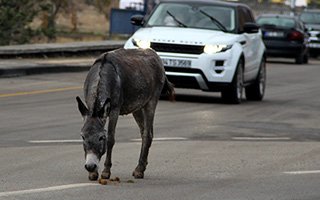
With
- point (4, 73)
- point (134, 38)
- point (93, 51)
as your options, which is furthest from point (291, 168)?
point (93, 51)

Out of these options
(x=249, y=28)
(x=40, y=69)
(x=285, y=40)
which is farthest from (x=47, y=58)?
(x=285, y=40)

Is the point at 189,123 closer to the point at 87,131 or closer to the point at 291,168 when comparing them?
the point at 291,168

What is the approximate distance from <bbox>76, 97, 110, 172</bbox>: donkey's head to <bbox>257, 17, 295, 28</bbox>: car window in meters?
31.1

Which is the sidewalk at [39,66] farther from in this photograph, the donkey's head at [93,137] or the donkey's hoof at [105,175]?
the donkey's head at [93,137]

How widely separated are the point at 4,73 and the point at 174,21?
4810 mm

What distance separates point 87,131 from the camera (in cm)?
962

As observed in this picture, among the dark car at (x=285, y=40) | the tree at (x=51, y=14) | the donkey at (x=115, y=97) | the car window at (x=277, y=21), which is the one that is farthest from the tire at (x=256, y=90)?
the car window at (x=277, y=21)

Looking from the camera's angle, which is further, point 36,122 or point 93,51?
point 93,51

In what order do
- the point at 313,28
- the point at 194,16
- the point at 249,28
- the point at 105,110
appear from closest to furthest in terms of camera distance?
the point at 105,110, the point at 194,16, the point at 249,28, the point at 313,28

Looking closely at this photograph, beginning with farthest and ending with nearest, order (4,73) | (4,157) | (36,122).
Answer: (4,73)
(36,122)
(4,157)

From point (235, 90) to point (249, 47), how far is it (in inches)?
58.8

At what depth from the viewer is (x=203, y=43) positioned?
20.3m

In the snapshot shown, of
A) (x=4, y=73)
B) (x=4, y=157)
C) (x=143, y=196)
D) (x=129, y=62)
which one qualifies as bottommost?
(x=4, y=73)

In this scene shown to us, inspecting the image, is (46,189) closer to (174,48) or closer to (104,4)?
(174,48)
